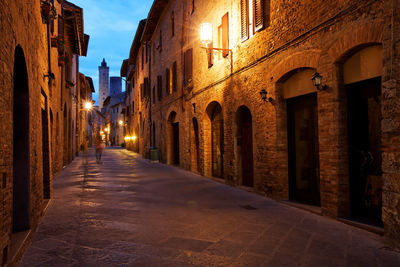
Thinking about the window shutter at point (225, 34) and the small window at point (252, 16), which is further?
Answer: the window shutter at point (225, 34)

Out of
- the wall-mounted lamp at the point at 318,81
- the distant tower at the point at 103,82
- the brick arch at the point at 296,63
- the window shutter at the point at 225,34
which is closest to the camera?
the wall-mounted lamp at the point at 318,81

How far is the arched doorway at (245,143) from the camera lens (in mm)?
8594

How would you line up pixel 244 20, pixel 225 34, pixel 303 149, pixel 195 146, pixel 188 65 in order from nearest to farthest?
pixel 303 149 → pixel 244 20 → pixel 225 34 → pixel 195 146 → pixel 188 65

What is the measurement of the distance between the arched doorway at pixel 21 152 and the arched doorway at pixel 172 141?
1201 cm

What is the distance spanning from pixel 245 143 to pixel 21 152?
6.03 m

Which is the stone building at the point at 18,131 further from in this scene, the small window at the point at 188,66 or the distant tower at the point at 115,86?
the distant tower at the point at 115,86

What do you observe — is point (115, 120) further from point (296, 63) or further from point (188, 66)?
point (296, 63)

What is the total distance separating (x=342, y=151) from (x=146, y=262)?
148 inches

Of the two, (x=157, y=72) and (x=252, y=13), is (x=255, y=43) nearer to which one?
(x=252, y=13)

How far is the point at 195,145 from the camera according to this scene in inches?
513

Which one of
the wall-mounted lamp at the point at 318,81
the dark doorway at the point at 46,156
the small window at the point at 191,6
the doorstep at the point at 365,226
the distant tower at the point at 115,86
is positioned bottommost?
the doorstep at the point at 365,226

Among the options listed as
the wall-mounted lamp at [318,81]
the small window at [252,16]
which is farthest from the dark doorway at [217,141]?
the wall-mounted lamp at [318,81]

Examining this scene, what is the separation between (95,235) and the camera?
426 cm

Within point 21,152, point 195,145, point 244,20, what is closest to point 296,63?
point 244,20
